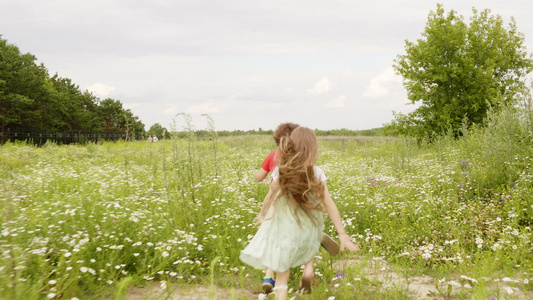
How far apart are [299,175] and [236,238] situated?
2018mm

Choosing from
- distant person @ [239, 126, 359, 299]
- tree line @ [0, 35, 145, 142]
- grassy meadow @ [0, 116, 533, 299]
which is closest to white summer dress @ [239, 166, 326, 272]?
distant person @ [239, 126, 359, 299]

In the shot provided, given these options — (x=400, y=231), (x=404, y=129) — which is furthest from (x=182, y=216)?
(x=404, y=129)

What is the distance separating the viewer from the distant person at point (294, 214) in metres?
3.34

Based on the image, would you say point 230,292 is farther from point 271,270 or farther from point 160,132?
point 160,132

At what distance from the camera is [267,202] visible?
3535 mm

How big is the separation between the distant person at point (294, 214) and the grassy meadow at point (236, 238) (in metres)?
0.44

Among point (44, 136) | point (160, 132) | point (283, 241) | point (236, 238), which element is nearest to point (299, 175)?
point (283, 241)

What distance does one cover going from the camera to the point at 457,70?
19203 mm

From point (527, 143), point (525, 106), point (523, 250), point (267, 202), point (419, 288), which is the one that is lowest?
point (419, 288)

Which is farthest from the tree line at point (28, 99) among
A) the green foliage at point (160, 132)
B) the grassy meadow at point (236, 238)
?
the grassy meadow at point (236, 238)

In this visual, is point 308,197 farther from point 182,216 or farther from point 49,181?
point 49,181

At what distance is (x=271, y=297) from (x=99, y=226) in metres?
2.17

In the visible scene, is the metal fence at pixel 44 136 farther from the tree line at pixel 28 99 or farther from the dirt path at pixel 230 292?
the dirt path at pixel 230 292

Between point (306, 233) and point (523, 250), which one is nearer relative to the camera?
point (306, 233)
